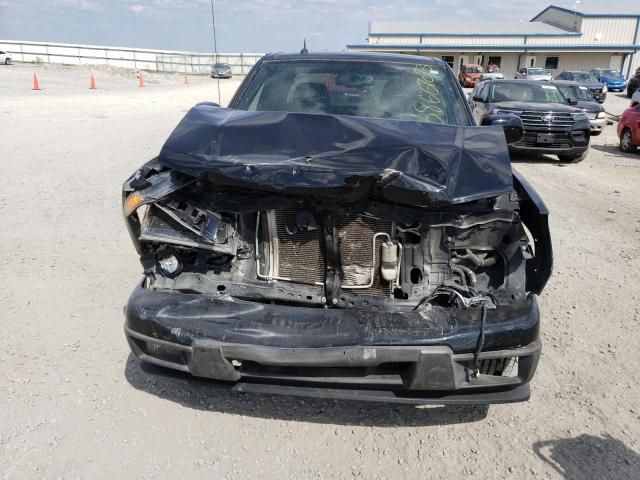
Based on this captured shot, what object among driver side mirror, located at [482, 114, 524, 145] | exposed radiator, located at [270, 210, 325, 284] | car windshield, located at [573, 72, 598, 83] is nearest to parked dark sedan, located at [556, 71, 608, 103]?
car windshield, located at [573, 72, 598, 83]

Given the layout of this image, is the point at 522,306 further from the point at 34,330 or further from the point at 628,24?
the point at 628,24

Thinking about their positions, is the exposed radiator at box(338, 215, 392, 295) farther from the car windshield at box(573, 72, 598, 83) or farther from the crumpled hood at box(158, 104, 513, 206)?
the car windshield at box(573, 72, 598, 83)

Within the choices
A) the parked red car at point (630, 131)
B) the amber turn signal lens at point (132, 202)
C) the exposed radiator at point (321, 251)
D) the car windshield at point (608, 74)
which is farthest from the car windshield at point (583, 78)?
the amber turn signal lens at point (132, 202)

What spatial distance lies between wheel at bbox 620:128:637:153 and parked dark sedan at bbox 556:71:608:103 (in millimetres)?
14568

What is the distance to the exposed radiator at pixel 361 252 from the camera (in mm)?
2709

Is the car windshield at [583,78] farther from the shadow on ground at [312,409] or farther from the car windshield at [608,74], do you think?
the shadow on ground at [312,409]

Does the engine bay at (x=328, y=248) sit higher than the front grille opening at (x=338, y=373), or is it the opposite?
the engine bay at (x=328, y=248)

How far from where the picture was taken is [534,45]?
5094 centimetres

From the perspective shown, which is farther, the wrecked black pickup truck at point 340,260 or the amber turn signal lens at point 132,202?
the amber turn signal lens at point 132,202

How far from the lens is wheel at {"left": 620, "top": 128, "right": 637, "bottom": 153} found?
38.8ft

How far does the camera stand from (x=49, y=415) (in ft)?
9.32

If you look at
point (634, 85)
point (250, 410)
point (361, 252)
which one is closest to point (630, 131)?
point (361, 252)

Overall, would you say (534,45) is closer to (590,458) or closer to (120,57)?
(120,57)

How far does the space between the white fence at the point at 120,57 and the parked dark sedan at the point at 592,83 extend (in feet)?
78.7
